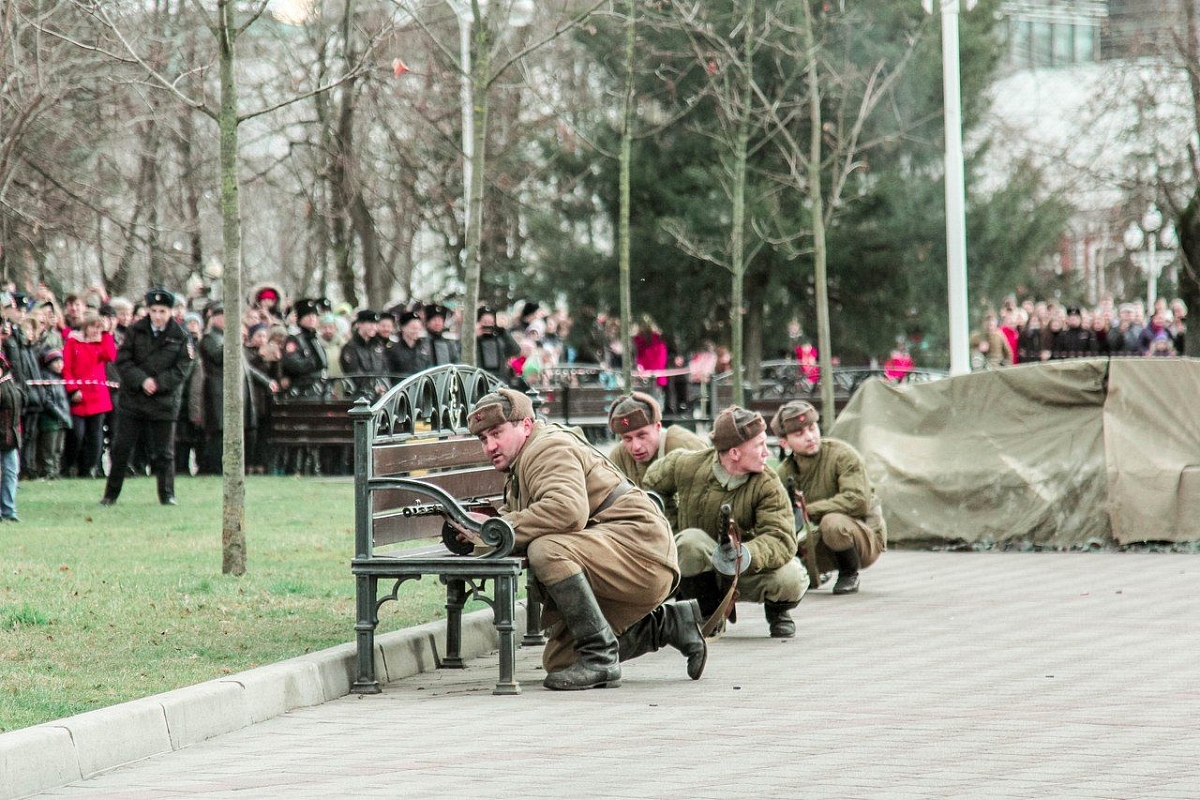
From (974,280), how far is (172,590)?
27253 millimetres

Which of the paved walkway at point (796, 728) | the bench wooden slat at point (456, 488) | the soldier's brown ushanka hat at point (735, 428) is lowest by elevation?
the paved walkway at point (796, 728)

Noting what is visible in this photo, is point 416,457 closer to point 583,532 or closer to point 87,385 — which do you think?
point 583,532

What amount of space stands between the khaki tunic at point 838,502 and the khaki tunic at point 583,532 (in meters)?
3.24

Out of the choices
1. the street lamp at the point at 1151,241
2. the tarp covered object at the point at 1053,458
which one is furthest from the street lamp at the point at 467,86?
the street lamp at the point at 1151,241

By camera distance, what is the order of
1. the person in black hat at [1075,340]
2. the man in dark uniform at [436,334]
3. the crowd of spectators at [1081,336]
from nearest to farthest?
the man in dark uniform at [436,334]
the crowd of spectators at [1081,336]
the person in black hat at [1075,340]

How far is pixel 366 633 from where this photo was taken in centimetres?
795

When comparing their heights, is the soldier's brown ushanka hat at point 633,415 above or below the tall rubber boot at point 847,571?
above

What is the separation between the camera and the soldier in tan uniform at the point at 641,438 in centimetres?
996

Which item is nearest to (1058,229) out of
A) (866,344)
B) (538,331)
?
(866,344)

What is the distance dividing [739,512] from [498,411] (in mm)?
2018

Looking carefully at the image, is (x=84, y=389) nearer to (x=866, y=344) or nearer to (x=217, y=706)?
(x=217, y=706)

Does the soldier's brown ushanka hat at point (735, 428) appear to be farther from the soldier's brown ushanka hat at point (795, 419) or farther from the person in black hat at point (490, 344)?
the person in black hat at point (490, 344)

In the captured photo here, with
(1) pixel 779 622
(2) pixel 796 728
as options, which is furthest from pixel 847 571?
(2) pixel 796 728

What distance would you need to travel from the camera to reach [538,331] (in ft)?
92.4
